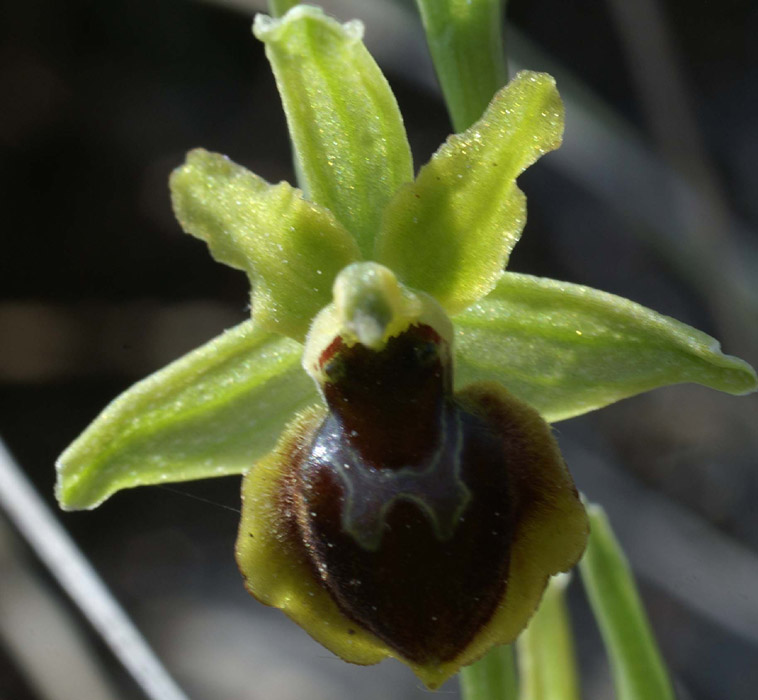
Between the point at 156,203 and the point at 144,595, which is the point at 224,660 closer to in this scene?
the point at 144,595

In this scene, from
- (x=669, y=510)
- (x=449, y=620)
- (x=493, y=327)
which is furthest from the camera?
(x=669, y=510)

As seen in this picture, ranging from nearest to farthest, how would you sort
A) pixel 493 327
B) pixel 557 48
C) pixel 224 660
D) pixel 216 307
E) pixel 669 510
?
1. pixel 493 327
2. pixel 224 660
3. pixel 669 510
4. pixel 216 307
5. pixel 557 48

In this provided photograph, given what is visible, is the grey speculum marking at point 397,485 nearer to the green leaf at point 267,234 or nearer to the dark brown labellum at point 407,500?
the dark brown labellum at point 407,500

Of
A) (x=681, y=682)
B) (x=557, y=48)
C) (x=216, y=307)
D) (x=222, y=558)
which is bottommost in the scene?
(x=681, y=682)

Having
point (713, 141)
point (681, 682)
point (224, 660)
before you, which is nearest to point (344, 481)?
point (224, 660)

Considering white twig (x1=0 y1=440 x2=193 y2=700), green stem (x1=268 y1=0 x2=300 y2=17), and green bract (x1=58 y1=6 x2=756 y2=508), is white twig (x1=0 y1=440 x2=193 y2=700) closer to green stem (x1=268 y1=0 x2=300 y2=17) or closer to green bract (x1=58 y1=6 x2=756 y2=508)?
green bract (x1=58 y1=6 x2=756 y2=508)

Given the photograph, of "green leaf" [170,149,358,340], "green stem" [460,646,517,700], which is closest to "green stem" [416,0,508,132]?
"green leaf" [170,149,358,340]

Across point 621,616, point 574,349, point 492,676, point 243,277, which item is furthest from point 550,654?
point 243,277
